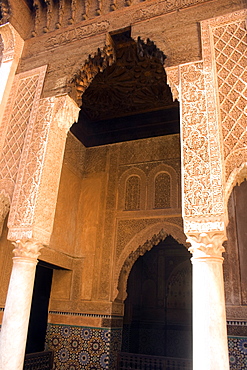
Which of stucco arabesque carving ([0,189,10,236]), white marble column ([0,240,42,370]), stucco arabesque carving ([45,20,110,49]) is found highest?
stucco arabesque carving ([45,20,110,49])

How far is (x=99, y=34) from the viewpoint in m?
4.63

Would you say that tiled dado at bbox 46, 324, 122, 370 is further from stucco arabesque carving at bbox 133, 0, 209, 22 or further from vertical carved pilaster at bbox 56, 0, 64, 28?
vertical carved pilaster at bbox 56, 0, 64, 28

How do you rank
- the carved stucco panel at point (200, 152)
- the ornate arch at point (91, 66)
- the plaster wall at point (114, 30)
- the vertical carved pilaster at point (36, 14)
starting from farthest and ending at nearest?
1. the vertical carved pilaster at point (36, 14)
2. the ornate arch at point (91, 66)
3. the plaster wall at point (114, 30)
4. the carved stucco panel at point (200, 152)

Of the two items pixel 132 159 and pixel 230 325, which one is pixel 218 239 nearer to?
pixel 230 325

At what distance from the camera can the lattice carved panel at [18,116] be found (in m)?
4.37

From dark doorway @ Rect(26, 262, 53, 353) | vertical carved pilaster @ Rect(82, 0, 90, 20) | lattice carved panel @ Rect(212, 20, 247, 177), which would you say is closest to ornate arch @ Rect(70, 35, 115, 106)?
vertical carved pilaster @ Rect(82, 0, 90, 20)

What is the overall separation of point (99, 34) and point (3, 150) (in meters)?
2.12

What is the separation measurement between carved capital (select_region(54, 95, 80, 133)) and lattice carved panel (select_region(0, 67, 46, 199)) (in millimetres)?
362

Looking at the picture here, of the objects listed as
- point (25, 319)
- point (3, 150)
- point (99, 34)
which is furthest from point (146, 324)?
point (99, 34)

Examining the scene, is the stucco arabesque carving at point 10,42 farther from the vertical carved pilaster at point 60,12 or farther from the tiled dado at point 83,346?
the tiled dado at point 83,346

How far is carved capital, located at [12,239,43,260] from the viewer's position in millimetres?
3701

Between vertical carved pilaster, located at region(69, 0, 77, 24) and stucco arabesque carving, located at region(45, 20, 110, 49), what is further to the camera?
vertical carved pilaster, located at region(69, 0, 77, 24)

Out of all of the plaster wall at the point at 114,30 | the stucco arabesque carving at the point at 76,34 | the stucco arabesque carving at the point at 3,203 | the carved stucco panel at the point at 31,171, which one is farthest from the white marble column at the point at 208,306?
the stucco arabesque carving at the point at 76,34

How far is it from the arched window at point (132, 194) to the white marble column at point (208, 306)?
3.24 meters
